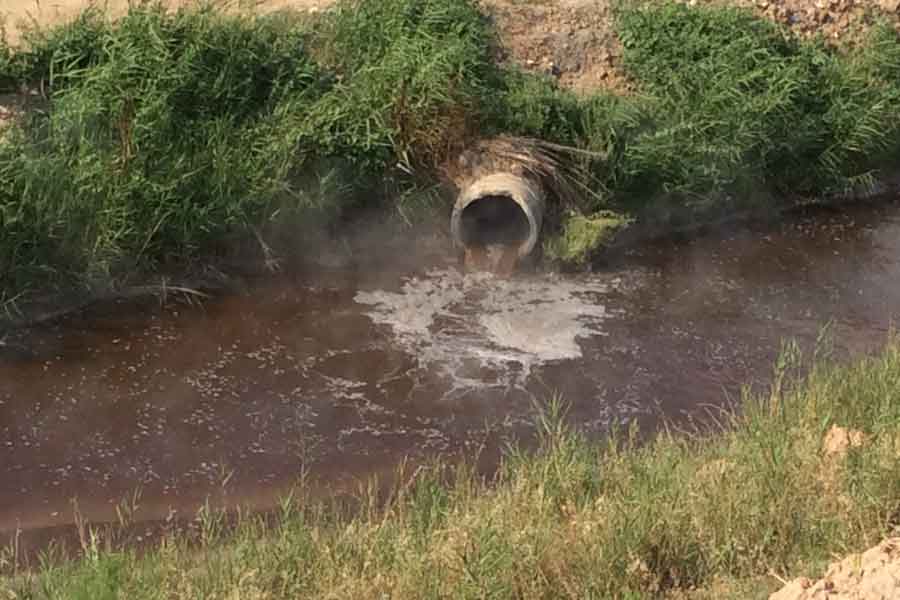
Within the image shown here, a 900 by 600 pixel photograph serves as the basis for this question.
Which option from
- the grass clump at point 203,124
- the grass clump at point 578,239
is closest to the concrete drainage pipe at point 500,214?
the grass clump at point 578,239

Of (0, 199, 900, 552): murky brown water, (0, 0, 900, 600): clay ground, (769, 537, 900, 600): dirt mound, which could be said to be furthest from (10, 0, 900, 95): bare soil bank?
(769, 537, 900, 600): dirt mound

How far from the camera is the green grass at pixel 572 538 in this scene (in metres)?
5.86

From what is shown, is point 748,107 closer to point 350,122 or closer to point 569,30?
point 569,30

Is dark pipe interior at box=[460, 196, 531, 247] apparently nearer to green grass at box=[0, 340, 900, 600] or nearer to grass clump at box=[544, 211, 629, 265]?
grass clump at box=[544, 211, 629, 265]

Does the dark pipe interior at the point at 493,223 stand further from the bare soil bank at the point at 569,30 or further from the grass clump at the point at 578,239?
the bare soil bank at the point at 569,30

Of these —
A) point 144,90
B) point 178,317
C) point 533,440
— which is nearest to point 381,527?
point 533,440

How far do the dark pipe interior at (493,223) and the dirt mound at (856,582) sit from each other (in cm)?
579

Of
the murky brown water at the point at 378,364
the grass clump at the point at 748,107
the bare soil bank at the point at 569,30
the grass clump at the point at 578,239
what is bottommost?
the murky brown water at the point at 378,364

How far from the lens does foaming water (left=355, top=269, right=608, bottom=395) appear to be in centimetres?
988

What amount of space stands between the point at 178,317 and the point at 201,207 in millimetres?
829

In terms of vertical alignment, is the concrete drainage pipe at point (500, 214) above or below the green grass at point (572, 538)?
above

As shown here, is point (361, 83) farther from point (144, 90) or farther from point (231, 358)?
point (231, 358)

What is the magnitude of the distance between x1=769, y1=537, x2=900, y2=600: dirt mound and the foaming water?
4108 millimetres

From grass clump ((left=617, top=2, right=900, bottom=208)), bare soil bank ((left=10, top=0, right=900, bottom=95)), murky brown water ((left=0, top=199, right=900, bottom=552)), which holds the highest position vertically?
bare soil bank ((left=10, top=0, right=900, bottom=95))
